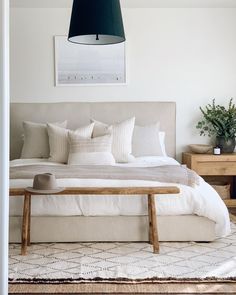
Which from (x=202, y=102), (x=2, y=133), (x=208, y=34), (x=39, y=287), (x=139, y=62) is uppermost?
(x=208, y=34)

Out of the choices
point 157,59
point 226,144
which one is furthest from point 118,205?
point 157,59

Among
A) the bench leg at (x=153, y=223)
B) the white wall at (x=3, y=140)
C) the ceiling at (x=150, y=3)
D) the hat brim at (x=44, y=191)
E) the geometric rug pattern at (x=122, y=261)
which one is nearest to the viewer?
the white wall at (x=3, y=140)

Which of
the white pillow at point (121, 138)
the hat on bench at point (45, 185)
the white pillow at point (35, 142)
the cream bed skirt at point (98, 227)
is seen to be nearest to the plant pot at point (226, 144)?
the white pillow at point (121, 138)

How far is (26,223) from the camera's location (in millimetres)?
3086

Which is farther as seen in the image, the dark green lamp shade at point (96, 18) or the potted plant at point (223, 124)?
the potted plant at point (223, 124)

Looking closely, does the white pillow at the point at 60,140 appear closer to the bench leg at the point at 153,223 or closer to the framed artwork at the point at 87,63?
the framed artwork at the point at 87,63

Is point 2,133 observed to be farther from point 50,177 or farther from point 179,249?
point 179,249

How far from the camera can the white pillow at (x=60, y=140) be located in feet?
15.4

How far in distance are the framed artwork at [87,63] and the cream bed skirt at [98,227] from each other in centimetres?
253

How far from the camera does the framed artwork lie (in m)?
5.33

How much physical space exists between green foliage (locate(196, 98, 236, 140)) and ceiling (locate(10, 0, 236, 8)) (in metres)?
1.27

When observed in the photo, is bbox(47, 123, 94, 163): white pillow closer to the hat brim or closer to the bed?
the bed

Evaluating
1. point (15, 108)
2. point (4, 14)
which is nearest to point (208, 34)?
point (15, 108)

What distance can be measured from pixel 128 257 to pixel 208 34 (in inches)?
140
